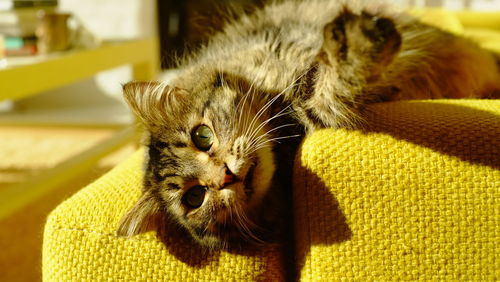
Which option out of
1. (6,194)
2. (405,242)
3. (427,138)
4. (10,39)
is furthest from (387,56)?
(10,39)

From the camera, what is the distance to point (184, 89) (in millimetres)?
959

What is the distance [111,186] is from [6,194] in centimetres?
91

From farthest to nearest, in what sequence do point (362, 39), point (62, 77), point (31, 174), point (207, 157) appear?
point (31, 174)
point (62, 77)
point (207, 157)
point (362, 39)

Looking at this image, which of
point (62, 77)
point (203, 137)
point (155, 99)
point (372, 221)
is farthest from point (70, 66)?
point (372, 221)

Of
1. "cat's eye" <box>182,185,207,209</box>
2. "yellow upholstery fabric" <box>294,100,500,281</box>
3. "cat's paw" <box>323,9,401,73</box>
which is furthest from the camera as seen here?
"cat's eye" <box>182,185,207,209</box>

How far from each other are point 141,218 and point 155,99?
30 cm

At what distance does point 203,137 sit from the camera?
2.88 ft

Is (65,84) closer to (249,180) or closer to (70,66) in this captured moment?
(70,66)

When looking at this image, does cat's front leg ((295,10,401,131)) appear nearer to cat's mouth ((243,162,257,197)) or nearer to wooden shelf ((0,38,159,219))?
cat's mouth ((243,162,257,197))

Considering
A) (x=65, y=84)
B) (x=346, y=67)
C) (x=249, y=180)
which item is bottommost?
(x=65, y=84)

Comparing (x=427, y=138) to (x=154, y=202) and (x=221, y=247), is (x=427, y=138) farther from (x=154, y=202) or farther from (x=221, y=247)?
(x=154, y=202)

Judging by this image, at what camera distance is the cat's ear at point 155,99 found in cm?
92

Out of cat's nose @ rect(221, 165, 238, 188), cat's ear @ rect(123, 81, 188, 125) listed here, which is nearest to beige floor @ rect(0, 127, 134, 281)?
cat's ear @ rect(123, 81, 188, 125)

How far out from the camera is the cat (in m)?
0.77
